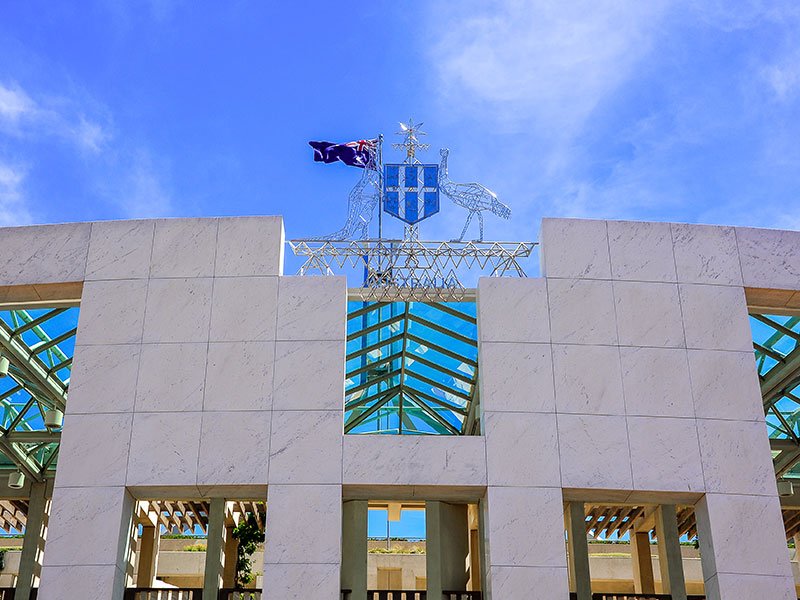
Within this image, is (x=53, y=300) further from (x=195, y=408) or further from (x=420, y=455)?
(x=420, y=455)

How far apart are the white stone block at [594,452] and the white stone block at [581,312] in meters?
1.54

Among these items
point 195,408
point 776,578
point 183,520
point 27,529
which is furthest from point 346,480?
point 183,520

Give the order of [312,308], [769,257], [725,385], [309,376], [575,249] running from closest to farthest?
[309,376]
[725,385]
[312,308]
[575,249]
[769,257]

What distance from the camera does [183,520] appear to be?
34.0 metres

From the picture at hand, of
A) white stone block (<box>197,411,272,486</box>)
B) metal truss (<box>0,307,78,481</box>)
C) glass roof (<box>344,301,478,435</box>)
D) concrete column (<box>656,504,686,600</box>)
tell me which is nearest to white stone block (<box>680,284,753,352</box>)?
glass roof (<box>344,301,478,435</box>)

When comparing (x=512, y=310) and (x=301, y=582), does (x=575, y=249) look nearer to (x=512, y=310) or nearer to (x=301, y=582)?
(x=512, y=310)

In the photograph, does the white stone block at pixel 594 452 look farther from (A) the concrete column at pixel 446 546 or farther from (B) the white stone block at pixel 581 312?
(A) the concrete column at pixel 446 546

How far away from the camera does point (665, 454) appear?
1753 centimetres

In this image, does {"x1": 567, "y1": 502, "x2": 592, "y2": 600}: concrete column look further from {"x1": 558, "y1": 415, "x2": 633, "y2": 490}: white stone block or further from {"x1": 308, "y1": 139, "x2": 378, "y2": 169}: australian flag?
{"x1": 308, "y1": 139, "x2": 378, "y2": 169}: australian flag

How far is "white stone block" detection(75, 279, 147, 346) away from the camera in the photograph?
18.3m

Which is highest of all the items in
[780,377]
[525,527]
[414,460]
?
[780,377]

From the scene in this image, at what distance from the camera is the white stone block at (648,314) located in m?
18.4

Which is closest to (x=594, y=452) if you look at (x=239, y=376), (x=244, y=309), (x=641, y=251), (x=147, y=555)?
(x=641, y=251)

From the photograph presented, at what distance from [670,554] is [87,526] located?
13584 mm
